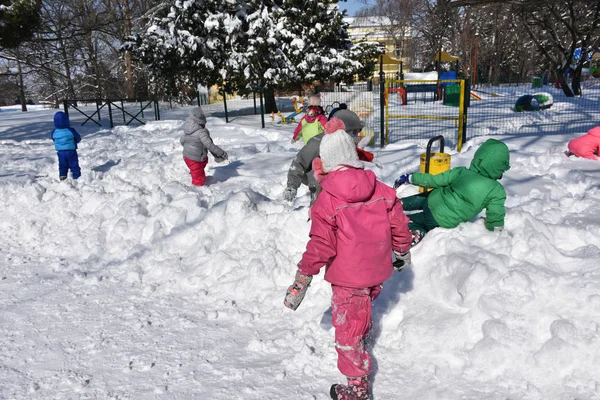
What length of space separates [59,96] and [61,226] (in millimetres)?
39476

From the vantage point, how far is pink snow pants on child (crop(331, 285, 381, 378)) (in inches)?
108

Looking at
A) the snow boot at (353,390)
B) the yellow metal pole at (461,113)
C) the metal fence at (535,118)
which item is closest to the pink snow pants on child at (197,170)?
the snow boot at (353,390)

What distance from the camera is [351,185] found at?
2648mm

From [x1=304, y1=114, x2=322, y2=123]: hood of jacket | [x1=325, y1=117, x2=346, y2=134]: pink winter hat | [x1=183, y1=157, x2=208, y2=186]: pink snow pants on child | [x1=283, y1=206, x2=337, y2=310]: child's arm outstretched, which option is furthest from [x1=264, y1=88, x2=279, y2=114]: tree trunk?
[x1=283, y1=206, x2=337, y2=310]: child's arm outstretched

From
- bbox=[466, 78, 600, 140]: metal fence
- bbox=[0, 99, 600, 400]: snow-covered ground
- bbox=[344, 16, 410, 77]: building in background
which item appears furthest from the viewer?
bbox=[344, 16, 410, 77]: building in background

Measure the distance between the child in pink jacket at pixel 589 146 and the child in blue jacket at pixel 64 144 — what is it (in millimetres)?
8579

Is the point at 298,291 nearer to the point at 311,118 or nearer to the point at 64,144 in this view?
the point at 311,118

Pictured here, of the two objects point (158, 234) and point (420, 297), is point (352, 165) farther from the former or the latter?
point (158, 234)

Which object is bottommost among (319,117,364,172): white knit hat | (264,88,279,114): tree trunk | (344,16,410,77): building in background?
(319,117,364,172): white knit hat

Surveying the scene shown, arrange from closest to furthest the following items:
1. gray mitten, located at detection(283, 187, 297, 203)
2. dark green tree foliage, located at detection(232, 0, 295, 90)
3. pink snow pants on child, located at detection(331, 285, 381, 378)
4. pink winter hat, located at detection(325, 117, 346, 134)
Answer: pink snow pants on child, located at detection(331, 285, 381, 378) → pink winter hat, located at detection(325, 117, 346, 134) → gray mitten, located at detection(283, 187, 297, 203) → dark green tree foliage, located at detection(232, 0, 295, 90)

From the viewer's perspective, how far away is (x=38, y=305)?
13.3ft

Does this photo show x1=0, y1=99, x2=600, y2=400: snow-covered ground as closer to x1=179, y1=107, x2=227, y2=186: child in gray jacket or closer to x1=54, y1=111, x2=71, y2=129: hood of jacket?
x1=179, y1=107, x2=227, y2=186: child in gray jacket

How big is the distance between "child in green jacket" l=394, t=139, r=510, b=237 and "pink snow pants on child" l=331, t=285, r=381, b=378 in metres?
1.78

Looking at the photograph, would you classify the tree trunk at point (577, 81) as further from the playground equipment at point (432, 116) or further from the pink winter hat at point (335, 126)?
the pink winter hat at point (335, 126)
